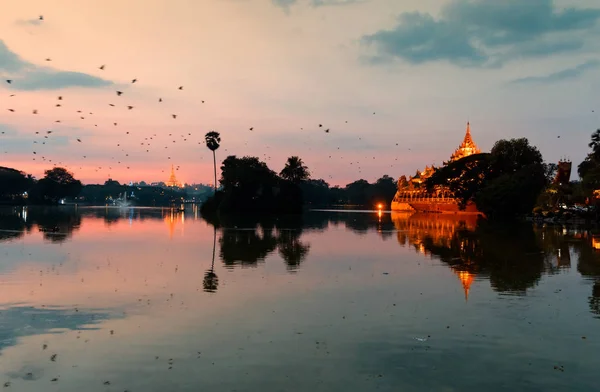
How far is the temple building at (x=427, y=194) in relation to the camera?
6191 inches

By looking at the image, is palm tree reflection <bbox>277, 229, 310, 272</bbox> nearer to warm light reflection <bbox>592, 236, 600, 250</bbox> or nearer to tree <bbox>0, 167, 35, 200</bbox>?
warm light reflection <bbox>592, 236, 600, 250</bbox>

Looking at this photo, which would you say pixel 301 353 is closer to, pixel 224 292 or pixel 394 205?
pixel 224 292

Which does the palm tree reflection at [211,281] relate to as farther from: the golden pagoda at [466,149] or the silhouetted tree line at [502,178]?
the golden pagoda at [466,149]

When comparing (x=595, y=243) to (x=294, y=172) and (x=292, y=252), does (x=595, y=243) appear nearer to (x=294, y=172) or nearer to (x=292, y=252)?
(x=292, y=252)

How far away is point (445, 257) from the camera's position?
2995 centimetres

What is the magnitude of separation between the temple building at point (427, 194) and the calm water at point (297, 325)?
410 ft

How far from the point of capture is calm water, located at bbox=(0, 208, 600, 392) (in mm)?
10016

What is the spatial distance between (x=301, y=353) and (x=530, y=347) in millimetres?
4884

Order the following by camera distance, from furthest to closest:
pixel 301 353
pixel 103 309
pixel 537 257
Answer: pixel 537 257 < pixel 103 309 < pixel 301 353

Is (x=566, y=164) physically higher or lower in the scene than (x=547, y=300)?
higher

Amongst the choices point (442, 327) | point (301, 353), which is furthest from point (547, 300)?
point (301, 353)

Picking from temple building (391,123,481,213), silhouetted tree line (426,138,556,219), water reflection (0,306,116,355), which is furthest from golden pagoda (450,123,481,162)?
water reflection (0,306,116,355)

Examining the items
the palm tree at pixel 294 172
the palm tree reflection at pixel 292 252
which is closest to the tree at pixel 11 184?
the palm tree at pixel 294 172

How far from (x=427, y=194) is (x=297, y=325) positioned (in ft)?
543
